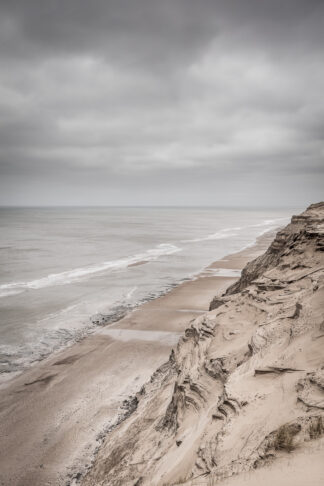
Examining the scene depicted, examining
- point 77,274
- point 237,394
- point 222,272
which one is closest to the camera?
point 237,394

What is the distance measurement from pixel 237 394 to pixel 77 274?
26.3m

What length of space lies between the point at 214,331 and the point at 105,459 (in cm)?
415

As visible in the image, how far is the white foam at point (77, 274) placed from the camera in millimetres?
24769

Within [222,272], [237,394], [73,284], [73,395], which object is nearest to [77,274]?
[73,284]

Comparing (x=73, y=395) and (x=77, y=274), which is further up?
(x=77, y=274)

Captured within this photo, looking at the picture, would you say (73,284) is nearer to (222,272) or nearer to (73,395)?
(222,272)

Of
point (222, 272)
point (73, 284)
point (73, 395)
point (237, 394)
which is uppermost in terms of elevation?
point (237, 394)

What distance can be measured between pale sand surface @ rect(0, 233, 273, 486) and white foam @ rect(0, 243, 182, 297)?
1118cm

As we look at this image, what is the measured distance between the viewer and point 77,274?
2955cm

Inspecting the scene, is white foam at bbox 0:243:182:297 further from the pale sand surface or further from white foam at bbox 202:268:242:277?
the pale sand surface

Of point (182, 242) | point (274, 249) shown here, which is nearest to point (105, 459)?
point (274, 249)

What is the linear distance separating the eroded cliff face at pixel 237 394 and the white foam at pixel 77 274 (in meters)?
18.4

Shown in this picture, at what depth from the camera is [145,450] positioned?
6.23 m

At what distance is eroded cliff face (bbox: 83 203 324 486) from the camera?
13.0 feet
